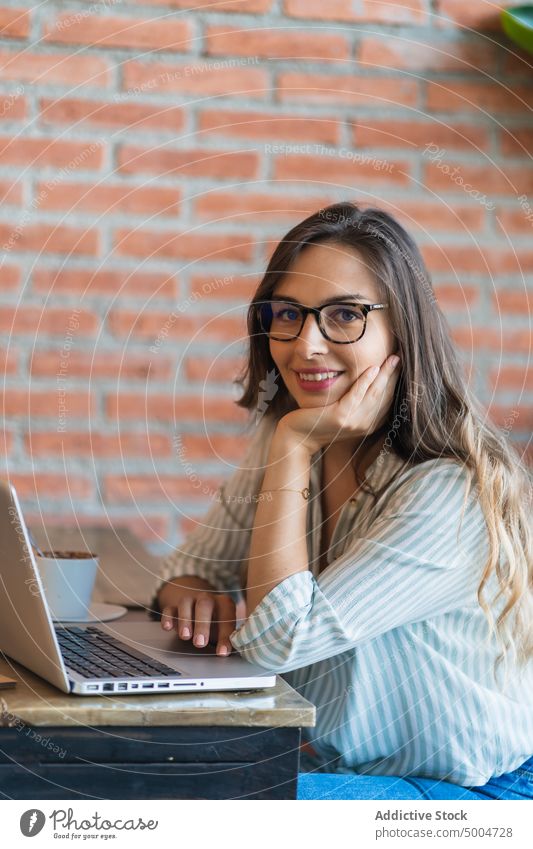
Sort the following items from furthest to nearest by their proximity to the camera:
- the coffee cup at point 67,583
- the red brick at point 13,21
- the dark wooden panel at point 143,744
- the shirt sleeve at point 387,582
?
the red brick at point 13,21
the coffee cup at point 67,583
the shirt sleeve at point 387,582
the dark wooden panel at point 143,744

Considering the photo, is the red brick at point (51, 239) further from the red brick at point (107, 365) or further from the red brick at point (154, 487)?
the red brick at point (154, 487)

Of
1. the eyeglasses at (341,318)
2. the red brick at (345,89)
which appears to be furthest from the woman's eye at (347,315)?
the red brick at (345,89)

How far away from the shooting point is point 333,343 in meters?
1.04

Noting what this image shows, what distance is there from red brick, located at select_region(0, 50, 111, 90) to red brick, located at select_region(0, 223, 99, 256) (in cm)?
24

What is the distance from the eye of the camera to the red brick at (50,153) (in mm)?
1651

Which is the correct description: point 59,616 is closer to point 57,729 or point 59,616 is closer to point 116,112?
point 57,729

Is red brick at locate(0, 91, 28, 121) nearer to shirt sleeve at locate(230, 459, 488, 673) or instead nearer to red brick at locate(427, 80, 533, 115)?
red brick at locate(427, 80, 533, 115)

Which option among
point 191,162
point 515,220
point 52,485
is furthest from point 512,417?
point 52,485

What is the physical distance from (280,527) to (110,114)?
3.31 feet

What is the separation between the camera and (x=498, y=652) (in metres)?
1.02

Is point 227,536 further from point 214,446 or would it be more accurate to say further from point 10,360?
point 10,360

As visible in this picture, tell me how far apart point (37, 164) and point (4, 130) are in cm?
8
